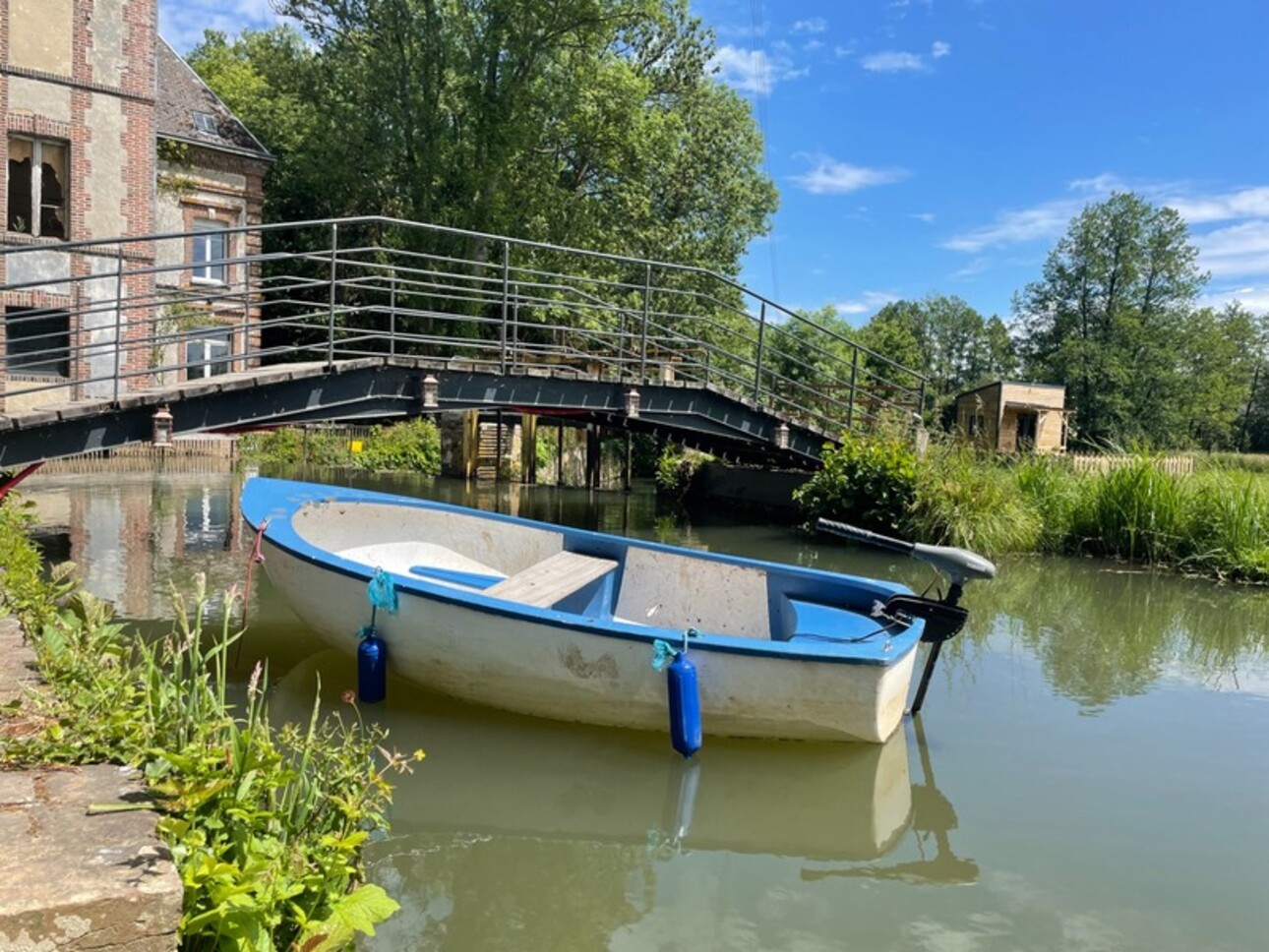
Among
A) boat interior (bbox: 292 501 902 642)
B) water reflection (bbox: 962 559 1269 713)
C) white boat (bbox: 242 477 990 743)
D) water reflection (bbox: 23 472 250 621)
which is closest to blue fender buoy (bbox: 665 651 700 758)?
white boat (bbox: 242 477 990 743)

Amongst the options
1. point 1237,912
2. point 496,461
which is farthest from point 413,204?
point 1237,912

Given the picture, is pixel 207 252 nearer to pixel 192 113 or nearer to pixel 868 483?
pixel 192 113

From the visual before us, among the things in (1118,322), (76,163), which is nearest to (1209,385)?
(1118,322)

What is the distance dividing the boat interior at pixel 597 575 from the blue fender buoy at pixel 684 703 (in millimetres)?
524

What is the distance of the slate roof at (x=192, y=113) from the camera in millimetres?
24656

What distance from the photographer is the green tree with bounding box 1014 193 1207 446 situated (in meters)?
48.0

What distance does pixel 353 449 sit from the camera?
2767 cm

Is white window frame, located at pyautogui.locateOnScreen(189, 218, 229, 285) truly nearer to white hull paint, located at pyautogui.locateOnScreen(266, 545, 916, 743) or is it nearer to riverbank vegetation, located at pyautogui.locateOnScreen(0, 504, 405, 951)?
white hull paint, located at pyautogui.locateOnScreen(266, 545, 916, 743)

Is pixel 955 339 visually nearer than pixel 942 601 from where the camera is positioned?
No

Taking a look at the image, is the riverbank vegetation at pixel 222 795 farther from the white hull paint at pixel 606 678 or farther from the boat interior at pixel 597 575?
the boat interior at pixel 597 575

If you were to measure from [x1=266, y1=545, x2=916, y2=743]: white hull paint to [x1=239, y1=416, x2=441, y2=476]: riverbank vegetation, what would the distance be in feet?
71.6

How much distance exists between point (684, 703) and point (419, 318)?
22341mm

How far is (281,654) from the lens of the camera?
6785mm

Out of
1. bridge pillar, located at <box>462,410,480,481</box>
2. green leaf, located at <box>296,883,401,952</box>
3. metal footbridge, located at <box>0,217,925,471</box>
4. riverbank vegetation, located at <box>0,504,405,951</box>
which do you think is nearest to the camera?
riverbank vegetation, located at <box>0,504,405,951</box>
